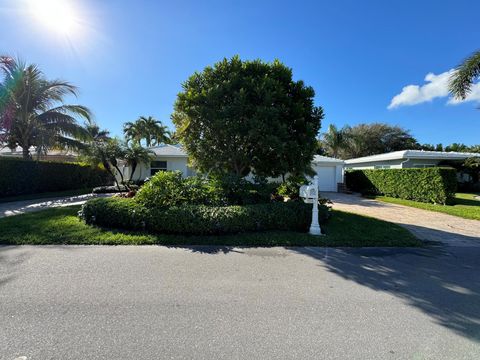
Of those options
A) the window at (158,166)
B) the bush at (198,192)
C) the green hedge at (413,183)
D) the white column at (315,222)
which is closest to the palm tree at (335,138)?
the green hedge at (413,183)

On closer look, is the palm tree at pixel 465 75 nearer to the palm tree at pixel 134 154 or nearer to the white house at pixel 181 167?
the white house at pixel 181 167

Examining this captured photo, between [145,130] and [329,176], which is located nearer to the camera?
[329,176]

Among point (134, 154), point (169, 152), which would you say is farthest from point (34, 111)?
point (169, 152)

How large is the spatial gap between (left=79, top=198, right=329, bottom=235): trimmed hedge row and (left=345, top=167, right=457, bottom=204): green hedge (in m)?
9.42

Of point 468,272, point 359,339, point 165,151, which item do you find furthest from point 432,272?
point 165,151

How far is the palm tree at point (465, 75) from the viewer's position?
10.2m

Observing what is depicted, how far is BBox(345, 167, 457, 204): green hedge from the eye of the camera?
40.1ft

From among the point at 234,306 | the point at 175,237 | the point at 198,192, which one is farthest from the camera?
the point at 198,192

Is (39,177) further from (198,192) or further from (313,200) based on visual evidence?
(313,200)

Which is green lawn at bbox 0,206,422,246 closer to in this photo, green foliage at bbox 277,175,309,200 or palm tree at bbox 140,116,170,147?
green foliage at bbox 277,175,309,200

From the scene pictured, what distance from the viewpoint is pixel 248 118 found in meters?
7.93

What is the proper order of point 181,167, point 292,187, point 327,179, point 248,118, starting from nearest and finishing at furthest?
point 248,118 < point 292,187 < point 181,167 < point 327,179

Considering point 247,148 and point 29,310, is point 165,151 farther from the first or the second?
point 29,310

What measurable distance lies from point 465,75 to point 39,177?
2142 cm
